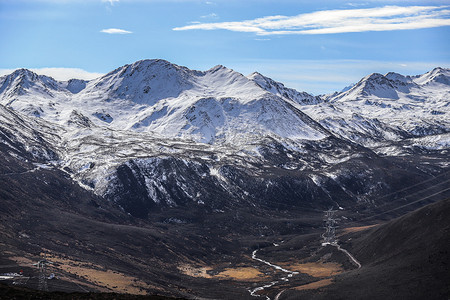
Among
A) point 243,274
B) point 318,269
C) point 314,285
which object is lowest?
point 243,274

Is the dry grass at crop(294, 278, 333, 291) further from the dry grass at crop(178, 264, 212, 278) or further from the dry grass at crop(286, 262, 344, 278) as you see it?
the dry grass at crop(178, 264, 212, 278)

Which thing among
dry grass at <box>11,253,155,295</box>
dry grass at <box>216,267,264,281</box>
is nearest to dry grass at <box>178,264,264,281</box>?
dry grass at <box>216,267,264,281</box>

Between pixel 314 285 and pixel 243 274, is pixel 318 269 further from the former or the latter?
pixel 314 285

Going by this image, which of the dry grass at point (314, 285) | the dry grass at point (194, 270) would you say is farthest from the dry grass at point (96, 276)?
the dry grass at point (314, 285)

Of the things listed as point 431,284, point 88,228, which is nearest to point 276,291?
point 431,284

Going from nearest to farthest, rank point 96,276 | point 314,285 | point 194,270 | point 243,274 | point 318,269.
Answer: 1. point 314,285
2. point 96,276
3. point 243,274
4. point 318,269
5. point 194,270

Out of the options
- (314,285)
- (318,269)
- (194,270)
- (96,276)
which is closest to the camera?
(314,285)

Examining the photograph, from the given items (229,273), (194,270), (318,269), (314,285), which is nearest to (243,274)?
(229,273)

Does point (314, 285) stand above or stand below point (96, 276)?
below

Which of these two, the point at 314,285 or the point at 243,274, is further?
the point at 243,274

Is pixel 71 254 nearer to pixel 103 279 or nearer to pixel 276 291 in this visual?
pixel 103 279
